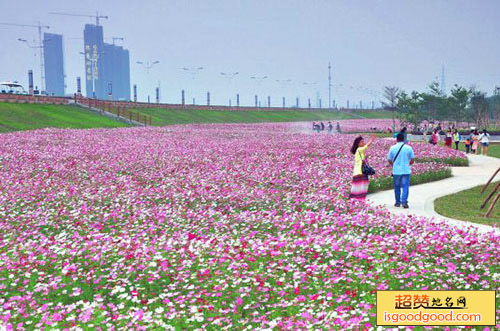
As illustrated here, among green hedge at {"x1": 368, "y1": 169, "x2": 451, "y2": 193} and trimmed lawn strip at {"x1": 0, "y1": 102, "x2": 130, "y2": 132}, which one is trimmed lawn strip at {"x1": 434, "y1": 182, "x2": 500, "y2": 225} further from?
trimmed lawn strip at {"x1": 0, "y1": 102, "x2": 130, "y2": 132}

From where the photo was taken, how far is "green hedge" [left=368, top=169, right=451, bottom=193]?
19438 mm

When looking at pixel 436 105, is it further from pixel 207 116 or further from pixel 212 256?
pixel 212 256

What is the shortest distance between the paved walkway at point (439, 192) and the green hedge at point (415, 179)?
0.33 m

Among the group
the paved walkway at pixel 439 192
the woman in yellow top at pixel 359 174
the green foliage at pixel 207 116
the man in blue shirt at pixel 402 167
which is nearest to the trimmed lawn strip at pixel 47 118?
the green foliage at pixel 207 116

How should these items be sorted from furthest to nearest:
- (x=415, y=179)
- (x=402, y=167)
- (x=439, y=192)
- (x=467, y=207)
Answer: (x=415, y=179), (x=439, y=192), (x=467, y=207), (x=402, y=167)

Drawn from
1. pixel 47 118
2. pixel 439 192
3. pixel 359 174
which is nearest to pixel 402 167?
pixel 359 174

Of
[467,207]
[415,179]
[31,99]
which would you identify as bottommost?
[467,207]

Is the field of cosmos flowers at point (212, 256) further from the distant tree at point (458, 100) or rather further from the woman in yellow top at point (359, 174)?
the distant tree at point (458, 100)

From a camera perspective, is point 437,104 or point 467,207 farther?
point 437,104

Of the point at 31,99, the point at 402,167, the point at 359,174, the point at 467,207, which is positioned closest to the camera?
the point at 359,174

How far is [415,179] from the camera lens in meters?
21.3

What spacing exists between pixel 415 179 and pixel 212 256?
13.8 m

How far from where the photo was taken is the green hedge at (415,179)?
19.4 meters

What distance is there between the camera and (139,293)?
832 cm
